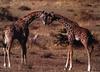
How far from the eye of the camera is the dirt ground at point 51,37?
23.7 meters

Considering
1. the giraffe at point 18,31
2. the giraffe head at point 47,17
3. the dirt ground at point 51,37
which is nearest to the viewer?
the giraffe head at point 47,17

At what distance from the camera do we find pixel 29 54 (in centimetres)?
2841

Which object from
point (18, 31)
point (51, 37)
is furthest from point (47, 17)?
point (51, 37)

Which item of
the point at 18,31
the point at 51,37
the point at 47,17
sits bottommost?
the point at 51,37

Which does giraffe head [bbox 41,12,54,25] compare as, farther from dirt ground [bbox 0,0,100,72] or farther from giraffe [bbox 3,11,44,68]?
dirt ground [bbox 0,0,100,72]

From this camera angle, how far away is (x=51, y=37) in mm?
32906

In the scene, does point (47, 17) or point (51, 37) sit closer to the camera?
point (47, 17)

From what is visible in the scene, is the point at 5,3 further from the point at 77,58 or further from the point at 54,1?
the point at 77,58

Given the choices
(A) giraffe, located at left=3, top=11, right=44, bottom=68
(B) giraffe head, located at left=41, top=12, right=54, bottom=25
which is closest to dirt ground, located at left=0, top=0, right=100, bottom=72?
(A) giraffe, located at left=3, top=11, right=44, bottom=68

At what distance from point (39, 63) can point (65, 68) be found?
2456 millimetres

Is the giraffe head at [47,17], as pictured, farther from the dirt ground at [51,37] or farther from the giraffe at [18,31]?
the dirt ground at [51,37]

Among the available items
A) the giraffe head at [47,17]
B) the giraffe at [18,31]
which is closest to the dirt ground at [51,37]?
the giraffe at [18,31]

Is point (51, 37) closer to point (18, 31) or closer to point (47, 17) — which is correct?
point (18, 31)

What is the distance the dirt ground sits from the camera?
932 inches
